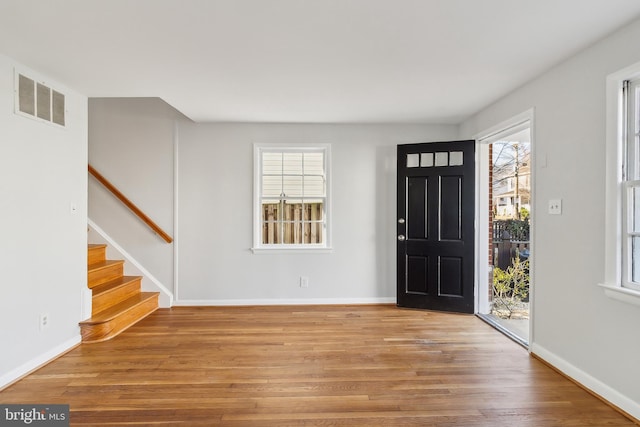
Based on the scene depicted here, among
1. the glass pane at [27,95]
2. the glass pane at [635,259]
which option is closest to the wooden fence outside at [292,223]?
the glass pane at [27,95]

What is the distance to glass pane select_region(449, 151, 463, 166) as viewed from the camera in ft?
13.0

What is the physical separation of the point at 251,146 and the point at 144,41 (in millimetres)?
2133

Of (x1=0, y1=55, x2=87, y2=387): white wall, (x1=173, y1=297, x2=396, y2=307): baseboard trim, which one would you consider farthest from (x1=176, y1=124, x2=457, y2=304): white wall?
(x1=0, y1=55, x2=87, y2=387): white wall

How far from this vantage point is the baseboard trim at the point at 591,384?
199 cm

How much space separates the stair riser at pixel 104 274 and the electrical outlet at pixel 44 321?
81 centimetres

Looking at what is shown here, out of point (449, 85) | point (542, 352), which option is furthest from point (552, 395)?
point (449, 85)

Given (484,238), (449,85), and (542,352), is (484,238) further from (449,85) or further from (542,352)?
(449,85)

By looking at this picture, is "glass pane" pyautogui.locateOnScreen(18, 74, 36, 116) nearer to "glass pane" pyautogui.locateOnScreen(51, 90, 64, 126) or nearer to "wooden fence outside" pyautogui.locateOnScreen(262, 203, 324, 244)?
"glass pane" pyautogui.locateOnScreen(51, 90, 64, 126)

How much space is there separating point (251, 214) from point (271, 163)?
714mm

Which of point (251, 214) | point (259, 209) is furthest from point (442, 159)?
point (251, 214)

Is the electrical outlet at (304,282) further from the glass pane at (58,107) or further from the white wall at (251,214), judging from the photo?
the glass pane at (58,107)

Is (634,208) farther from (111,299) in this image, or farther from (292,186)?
(111,299)

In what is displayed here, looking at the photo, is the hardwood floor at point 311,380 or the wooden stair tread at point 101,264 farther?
the wooden stair tread at point 101,264

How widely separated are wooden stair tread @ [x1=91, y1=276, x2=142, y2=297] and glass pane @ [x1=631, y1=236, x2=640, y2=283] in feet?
14.2
